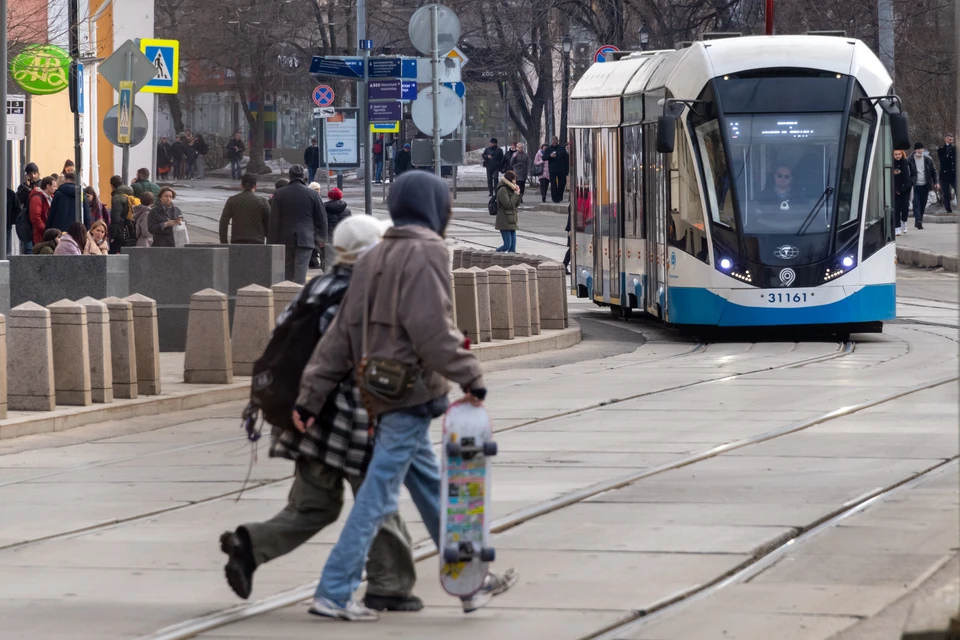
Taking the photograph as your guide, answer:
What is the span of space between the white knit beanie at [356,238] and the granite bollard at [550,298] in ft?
49.1

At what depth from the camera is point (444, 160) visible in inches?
909

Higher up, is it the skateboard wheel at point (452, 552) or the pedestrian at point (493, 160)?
the pedestrian at point (493, 160)

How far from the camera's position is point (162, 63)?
23.4m

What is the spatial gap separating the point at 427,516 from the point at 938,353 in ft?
40.8

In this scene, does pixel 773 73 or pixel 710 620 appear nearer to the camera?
pixel 710 620

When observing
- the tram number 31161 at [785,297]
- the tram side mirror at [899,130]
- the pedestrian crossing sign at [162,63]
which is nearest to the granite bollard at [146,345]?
the tram number 31161 at [785,297]

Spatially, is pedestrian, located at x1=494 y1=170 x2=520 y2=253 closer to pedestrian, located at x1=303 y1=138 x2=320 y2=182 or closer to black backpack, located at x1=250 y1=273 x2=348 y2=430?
pedestrian, located at x1=303 y1=138 x2=320 y2=182

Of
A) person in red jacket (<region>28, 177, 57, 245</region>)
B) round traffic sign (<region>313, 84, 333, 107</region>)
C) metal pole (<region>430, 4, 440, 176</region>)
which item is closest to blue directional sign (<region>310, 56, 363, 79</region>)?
metal pole (<region>430, 4, 440, 176</region>)

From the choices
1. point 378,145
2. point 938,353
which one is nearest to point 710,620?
point 938,353

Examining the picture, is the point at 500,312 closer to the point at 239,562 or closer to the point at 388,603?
the point at 388,603

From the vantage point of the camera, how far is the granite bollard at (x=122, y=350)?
13977 mm

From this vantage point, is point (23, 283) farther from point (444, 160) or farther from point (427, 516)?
point (427, 516)

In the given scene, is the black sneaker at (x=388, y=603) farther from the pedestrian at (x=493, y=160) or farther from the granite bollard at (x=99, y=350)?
the pedestrian at (x=493, y=160)

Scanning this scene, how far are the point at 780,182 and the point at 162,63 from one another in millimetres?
8480
